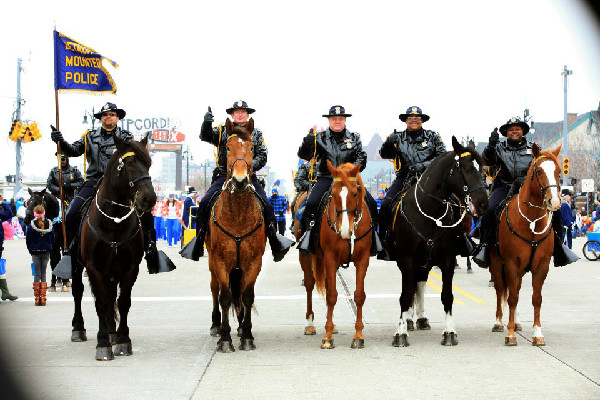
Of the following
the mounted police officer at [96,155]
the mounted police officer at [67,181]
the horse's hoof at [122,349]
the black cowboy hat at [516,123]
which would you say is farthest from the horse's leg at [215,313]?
the mounted police officer at [67,181]

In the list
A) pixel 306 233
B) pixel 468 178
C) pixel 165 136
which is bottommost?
pixel 306 233

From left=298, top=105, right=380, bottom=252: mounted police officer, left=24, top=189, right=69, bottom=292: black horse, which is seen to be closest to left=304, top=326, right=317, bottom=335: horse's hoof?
left=298, top=105, right=380, bottom=252: mounted police officer

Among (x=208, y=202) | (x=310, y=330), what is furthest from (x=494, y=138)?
(x=208, y=202)

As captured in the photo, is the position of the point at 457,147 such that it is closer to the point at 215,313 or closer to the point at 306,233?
the point at 306,233

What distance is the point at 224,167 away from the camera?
1026 centimetres

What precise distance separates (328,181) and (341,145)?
0.54 meters

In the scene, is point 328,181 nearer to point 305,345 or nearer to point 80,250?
point 305,345

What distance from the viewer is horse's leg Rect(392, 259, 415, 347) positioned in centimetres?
937

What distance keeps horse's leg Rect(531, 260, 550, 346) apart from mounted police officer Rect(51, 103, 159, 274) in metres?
4.94

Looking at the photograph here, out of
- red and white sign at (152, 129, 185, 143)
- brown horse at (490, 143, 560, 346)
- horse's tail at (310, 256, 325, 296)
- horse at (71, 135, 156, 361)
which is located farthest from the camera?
red and white sign at (152, 129, 185, 143)

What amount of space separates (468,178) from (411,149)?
5.18 ft

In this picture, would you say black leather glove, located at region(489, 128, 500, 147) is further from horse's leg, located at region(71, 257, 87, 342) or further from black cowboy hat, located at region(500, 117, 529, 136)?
horse's leg, located at region(71, 257, 87, 342)

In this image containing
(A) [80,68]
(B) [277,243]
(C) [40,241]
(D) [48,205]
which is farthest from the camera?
(D) [48,205]

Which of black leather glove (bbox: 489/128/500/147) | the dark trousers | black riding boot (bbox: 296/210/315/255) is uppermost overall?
black leather glove (bbox: 489/128/500/147)
